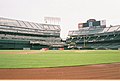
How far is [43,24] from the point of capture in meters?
61.3

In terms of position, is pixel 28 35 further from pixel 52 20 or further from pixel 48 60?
pixel 48 60

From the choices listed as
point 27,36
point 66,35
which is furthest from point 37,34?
point 66,35

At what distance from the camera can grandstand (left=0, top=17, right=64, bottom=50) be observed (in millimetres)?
43656

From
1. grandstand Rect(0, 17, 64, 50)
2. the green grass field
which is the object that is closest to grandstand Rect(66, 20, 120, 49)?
grandstand Rect(0, 17, 64, 50)

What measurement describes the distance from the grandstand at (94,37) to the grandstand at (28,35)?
462 cm

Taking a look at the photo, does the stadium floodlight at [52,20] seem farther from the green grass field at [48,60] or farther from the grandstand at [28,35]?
the green grass field at [48,60]

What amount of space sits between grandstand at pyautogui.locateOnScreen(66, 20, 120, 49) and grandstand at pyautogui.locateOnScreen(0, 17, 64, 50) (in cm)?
462

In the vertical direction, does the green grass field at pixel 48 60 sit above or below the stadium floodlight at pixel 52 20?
below

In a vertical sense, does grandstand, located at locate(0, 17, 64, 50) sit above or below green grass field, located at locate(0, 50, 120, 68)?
above

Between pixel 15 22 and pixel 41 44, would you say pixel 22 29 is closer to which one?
pixel 15 22

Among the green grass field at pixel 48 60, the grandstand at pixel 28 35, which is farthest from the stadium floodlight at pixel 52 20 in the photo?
the green grass field at pixel 48 60

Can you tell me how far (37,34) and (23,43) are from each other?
9925mm

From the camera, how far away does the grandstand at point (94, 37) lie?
48.1m

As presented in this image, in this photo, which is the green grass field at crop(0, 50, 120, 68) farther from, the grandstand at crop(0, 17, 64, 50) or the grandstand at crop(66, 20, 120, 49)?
the grandstand at crop(66, 20, 120, 49)
